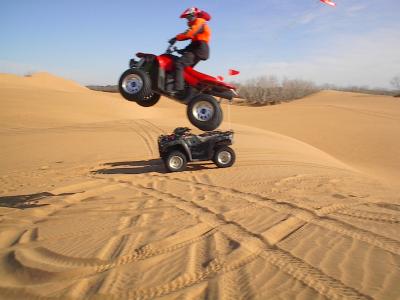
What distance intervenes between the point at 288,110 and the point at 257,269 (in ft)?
84.6

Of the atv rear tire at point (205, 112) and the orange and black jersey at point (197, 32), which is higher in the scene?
the orange and black jersey at point (197, 32)

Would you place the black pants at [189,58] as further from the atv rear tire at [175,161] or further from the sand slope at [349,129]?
the sand slope at [349,129]

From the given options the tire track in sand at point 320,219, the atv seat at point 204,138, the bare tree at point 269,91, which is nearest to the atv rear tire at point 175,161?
the atv seat at point 204,138

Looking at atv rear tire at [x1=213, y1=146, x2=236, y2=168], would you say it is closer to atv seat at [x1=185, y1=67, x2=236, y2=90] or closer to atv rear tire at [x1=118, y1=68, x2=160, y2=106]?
atv seat at [x1=185, y1=67, x2=236, y2=90]

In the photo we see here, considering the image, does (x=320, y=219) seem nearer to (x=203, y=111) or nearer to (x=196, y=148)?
(x=203, y=111)

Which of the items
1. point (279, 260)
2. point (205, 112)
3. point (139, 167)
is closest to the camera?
point (279, 260)

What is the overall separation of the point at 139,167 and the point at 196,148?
179cm

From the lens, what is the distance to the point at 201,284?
3617 millimetres

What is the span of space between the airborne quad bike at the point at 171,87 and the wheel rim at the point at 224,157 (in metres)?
3.71

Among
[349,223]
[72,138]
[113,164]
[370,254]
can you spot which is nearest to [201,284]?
[370,254]

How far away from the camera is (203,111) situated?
7.07m

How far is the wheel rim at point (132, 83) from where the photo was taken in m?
6.94

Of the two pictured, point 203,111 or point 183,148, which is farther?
point 183,148

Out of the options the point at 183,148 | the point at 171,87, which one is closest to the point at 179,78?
the point at 171,87
